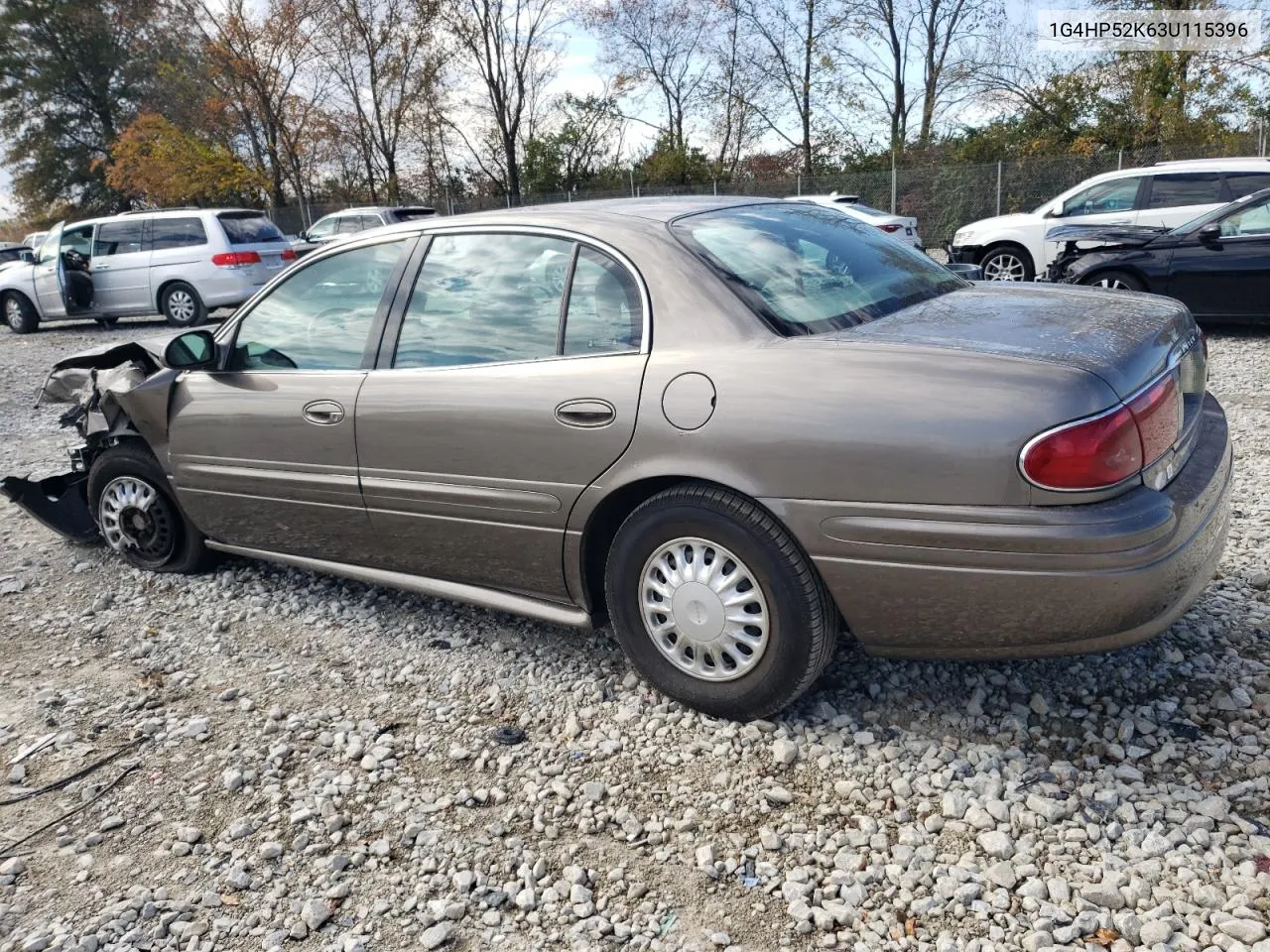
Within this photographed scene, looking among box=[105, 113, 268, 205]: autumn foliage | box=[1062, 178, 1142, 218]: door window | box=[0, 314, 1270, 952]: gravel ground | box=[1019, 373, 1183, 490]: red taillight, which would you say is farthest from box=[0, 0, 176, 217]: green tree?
box=[1019, 373, 1183, 490]: red taillight

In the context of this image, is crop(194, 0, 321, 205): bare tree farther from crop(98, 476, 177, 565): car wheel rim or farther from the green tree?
Answer: crop(98, 476, 177, 565): car wheel rim

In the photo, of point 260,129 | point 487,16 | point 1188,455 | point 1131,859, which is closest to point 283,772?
point 1131,859

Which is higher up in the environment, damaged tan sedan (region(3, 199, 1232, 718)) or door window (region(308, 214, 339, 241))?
door window (region(308, 214, 339, 241))

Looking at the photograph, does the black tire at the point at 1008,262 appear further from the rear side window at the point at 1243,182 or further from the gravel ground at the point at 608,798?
the gravel ground at the point at 608,798

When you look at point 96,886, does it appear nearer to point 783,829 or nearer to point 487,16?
point 783,829

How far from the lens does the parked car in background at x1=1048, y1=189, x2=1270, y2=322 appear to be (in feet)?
28.1

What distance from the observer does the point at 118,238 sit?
47.0 ft

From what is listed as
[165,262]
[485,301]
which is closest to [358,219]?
[165,262]

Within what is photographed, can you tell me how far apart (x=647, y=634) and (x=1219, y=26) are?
2617 cm

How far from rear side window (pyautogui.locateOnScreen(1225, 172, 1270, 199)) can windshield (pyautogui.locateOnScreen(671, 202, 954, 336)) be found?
9.93m

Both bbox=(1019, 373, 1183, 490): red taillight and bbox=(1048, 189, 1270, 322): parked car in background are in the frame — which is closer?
bbox=(1019, 373, 1183, 490): red taillight

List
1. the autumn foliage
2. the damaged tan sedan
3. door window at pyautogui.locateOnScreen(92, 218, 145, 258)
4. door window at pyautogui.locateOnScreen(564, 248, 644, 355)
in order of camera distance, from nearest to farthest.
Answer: the damaged tan sedan → door window at pyautogui.locateOnScreen(564, 248, 644, 355) → door window at pyautogui.locateOnScreen(92, 218, 145, 258) → the autumn foliage

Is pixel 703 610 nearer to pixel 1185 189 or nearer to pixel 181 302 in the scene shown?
pixel 1185 189

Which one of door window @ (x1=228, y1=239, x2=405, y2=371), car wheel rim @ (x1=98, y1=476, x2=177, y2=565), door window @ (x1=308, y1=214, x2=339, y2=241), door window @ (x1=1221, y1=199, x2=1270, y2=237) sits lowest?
car wheel rim @ (x1=98, y1=476, x2=177, y2=565)
